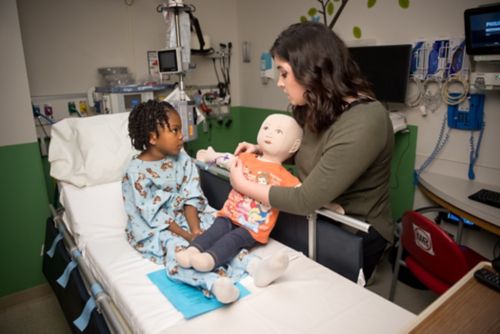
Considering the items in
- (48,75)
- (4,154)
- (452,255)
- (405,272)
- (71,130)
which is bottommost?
(405,272)

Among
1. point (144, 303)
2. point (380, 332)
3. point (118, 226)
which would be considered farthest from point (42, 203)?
point (380, 332)

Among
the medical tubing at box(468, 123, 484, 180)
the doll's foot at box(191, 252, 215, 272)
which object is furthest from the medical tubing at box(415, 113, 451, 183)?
the doll's foot at box(191, 252, 215, 272)

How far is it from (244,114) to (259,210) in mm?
2794

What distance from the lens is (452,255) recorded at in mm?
1524

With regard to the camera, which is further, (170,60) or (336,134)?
(170,60)

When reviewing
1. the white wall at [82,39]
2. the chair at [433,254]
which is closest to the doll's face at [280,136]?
the chair at [433,254]

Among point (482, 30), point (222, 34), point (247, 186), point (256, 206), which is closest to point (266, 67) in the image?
point (222, 34)

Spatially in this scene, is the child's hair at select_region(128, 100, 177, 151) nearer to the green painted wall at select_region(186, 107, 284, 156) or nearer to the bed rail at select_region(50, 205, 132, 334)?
the bed rail at select_region(50, 205, 132, 334)

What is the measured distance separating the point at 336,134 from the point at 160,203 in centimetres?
94

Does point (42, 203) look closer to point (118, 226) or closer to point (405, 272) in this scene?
point (118, 226)

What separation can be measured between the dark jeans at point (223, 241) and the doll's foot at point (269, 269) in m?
0.13

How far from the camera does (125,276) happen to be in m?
1.41

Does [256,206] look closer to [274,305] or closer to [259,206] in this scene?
[259,206]

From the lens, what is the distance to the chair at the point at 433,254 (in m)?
1.52
